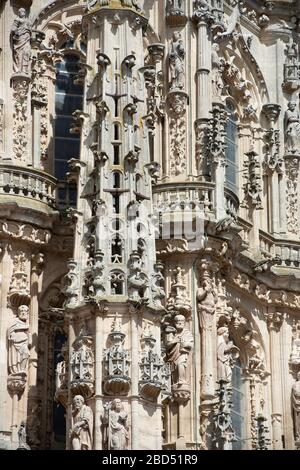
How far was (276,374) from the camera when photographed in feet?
137

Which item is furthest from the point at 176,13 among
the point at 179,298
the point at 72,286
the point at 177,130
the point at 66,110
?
the point at 72,286

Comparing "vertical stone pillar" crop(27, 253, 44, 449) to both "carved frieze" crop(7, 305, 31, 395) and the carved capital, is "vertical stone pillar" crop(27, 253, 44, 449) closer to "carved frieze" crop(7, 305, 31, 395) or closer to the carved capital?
"carved frieze" crop(7, 305, 31, 395)

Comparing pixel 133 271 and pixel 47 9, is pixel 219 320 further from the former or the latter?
pixel 47 9

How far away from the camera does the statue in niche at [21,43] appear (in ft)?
133

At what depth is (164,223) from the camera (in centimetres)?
3941

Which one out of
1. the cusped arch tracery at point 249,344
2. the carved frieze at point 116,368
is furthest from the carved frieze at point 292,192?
the carved frieze at point 116,368

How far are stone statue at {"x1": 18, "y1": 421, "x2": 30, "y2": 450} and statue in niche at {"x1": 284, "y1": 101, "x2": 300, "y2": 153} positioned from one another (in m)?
9.25

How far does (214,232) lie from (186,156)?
1813mm

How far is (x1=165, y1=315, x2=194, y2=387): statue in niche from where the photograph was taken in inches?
1511

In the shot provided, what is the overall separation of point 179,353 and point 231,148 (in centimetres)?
624

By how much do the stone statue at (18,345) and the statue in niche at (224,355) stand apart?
3370mm

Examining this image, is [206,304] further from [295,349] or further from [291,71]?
[291,71]
